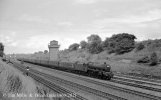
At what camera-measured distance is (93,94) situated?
19.2 metres

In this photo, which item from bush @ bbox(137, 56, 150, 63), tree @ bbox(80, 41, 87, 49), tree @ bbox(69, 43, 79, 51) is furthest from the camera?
tree @ bbox(69, 43, 79, 51)

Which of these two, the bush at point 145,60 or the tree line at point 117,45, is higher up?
the tree line at point 117,45

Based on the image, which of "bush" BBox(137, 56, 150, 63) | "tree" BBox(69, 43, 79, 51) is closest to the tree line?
"bush" BBox(137, 56, 150, 63)

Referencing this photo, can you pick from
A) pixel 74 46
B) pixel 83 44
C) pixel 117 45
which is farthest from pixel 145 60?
pixel 74 46

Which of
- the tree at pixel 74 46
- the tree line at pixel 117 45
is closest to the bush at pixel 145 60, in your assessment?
the tree line at pixel 117 45

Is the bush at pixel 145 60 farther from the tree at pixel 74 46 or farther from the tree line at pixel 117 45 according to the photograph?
the tree at pixel 74 46

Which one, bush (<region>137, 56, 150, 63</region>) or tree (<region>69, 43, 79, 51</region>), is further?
tree (<region>69, 43, 79, 51</region>)

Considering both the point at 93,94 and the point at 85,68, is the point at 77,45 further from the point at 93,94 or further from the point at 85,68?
the point at 93,94

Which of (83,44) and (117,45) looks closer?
(117,45)

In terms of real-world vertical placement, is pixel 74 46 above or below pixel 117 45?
above

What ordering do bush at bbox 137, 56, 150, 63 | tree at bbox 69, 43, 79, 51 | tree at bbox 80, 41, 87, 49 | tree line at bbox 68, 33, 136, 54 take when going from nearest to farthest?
bush at bbox 137, 56, 150, 63 → tree line at bbox 68, 33, 136, 54 → tree at bbox 80, 41, 87, 49 → tree at bbox 69, 43, 79, 51

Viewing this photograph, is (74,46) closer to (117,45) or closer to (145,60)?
(117,45)

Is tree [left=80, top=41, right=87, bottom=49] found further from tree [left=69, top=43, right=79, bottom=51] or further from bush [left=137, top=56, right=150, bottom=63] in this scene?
bush [left=137, top=56, right=150, bottom=63]

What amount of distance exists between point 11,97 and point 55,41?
280ft
